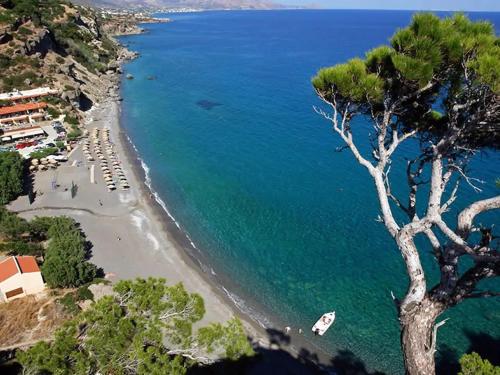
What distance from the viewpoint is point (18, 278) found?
24203 millimetres

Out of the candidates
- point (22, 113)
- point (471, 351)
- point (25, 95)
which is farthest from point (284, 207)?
point (25, 95)

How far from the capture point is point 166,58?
11881 cm

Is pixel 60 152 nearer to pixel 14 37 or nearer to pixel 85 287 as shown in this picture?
pixel 85 287

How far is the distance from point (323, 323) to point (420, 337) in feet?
57.8

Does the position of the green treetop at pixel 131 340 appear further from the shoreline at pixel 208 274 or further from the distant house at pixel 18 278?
the distant house at pixel 18 278

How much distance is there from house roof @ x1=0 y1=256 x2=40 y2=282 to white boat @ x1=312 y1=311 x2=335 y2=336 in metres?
18.7

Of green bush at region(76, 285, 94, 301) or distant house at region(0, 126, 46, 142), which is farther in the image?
distant house at region(0, 126, 46, 142)

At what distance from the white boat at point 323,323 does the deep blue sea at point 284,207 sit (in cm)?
46

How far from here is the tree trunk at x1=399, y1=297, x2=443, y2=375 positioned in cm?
768

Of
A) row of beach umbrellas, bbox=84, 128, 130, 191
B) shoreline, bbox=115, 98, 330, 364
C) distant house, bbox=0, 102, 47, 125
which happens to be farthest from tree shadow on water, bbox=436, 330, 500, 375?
distant house, bbox=0, 102, 47, 125

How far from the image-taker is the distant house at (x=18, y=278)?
2405 cm

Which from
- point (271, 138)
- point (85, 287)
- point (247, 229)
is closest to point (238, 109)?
point (271, 138)

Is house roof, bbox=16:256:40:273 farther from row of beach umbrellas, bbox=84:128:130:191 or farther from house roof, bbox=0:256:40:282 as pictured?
row of beach umbrellas, bbox=84:128:130:191

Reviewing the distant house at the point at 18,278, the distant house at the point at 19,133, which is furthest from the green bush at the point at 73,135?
the distant house at the point at 18,278
